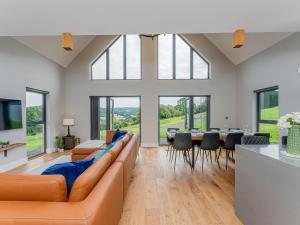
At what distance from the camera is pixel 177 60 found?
25.1ft

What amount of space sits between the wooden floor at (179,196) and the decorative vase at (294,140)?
1105 mm

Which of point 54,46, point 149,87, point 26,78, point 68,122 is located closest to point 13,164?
point 26,78

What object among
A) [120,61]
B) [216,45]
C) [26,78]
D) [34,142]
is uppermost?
[216,45]

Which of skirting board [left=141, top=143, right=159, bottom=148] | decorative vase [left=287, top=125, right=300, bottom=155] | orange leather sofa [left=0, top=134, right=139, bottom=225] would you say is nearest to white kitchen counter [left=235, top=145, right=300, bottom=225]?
decorative vase [left=287, top=125, right=300, bottom=155]

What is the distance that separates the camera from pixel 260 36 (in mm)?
5227

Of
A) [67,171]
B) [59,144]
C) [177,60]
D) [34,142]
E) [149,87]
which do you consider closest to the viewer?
[67,171]

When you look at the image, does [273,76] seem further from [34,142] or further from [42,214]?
[34,142]

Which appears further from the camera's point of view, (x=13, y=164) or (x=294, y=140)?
(x=13, y=164)

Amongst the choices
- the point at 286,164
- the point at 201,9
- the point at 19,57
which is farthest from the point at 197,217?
the point at 19,57

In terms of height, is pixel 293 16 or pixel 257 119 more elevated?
pixel 293 16

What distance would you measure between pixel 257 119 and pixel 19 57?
7.07 meters

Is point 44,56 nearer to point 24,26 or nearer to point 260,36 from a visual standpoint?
point 24,26

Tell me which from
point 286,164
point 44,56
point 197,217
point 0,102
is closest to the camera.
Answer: point 286,164

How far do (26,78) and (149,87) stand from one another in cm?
400
